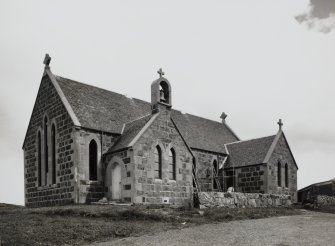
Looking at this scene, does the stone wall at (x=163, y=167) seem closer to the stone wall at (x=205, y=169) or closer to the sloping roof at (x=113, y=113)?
the sloping roof at (x=113, y=113)

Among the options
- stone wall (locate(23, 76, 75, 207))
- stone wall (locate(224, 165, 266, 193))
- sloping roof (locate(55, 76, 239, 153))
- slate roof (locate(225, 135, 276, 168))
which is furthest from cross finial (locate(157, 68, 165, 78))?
stone wall (locate(224, 165, 266, 193))

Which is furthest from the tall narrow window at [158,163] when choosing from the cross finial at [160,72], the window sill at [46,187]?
the window sill at [46,187]

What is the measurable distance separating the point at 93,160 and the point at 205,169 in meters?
11.5

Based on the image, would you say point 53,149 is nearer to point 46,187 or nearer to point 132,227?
point 46,187

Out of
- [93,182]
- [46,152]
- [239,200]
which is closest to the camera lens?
[239,200]

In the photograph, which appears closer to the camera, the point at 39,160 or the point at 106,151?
the point at 106,151

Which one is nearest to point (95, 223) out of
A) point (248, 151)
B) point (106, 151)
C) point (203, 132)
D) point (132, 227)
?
point (132, 227)

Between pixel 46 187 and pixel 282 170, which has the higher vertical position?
pixel 282 170

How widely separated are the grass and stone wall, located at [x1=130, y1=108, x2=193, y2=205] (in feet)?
12.5

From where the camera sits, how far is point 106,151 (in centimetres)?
2578

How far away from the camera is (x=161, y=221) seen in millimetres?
17203

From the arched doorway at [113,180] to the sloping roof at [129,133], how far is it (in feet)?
3.60

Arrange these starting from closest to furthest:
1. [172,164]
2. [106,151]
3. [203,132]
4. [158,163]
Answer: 1. [158,163]
2. [172,164]
3. [106,151]
4. [203,132]

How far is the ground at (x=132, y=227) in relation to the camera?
12.6m
